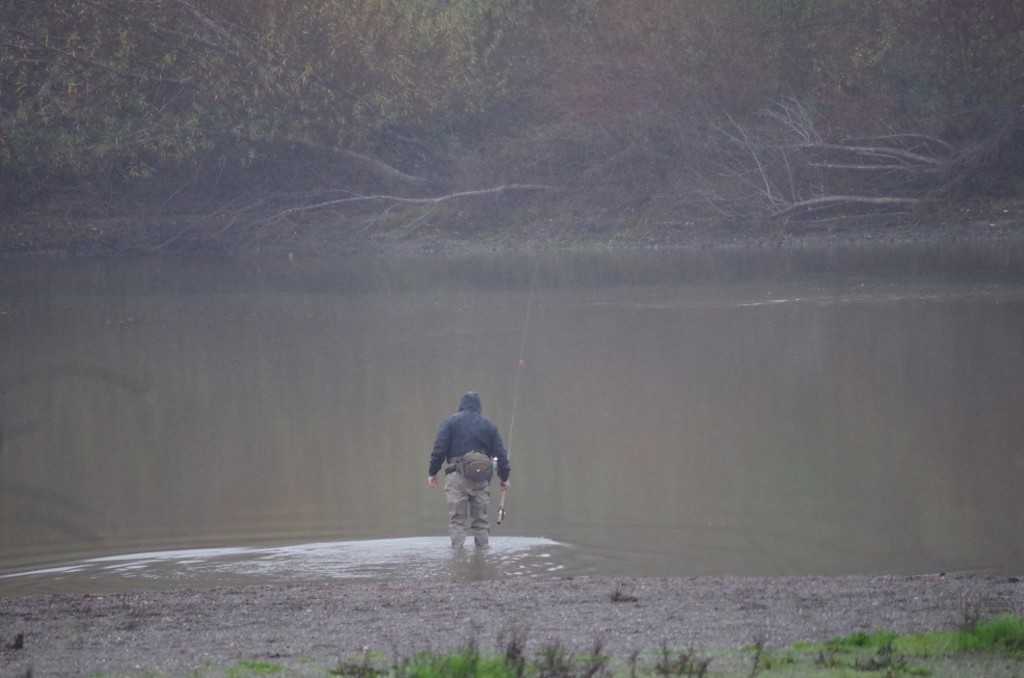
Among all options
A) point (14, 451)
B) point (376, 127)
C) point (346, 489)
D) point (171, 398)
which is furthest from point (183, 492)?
point (376, 127)

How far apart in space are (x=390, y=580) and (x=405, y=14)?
96.8ft

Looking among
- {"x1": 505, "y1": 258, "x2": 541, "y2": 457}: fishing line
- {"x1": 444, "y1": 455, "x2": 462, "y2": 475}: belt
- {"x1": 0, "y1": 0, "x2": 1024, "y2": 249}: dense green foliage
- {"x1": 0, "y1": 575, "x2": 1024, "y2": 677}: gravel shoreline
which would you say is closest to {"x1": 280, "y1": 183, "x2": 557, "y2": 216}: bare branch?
{"x1": 0, "y1": 0, "x2": 1024, "y2": 249}: dense green foliage

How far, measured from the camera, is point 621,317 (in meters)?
22.7

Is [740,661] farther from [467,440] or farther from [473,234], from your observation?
[473,234]

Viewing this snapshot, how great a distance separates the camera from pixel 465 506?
417 inches

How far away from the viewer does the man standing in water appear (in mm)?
10531

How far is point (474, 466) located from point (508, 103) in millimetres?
29530

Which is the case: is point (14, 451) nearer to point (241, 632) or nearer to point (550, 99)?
point (241, 632)

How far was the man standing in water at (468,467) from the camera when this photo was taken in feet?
34.6

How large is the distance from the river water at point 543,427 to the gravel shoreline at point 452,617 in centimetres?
104

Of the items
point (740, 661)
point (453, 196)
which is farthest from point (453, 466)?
point (453, 196)

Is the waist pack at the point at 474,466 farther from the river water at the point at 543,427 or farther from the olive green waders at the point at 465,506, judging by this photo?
the river water at the point at 543,427

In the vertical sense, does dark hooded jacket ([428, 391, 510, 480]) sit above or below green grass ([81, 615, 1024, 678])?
above

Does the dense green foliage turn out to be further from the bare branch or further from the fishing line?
the fishing line
